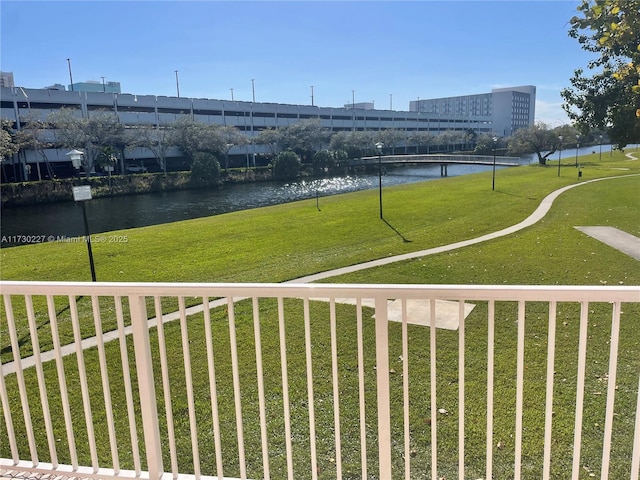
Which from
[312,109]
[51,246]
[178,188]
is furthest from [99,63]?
[51,246]

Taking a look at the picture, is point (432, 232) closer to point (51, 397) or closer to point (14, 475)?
point (51, 397)

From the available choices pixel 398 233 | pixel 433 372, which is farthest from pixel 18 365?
pixel 398 233

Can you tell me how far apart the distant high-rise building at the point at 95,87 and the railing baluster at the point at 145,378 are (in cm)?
4749

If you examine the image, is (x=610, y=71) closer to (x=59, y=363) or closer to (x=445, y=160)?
(x=59, y=363)

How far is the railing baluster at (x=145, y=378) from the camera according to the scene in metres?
1.96

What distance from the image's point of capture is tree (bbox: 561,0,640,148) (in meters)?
2.50

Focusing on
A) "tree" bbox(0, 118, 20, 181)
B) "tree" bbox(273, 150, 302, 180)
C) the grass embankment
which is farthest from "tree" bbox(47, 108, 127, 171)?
the grass embankment

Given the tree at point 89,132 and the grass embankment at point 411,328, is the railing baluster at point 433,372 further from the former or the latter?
the tree at point 89,132

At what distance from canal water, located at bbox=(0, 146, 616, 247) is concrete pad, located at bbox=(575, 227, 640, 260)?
1267 centimetres

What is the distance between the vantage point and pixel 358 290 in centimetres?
176

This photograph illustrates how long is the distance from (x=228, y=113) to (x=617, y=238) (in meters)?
51.2

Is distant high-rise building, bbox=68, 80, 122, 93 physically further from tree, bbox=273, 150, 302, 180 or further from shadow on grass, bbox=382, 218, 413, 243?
shadow on grass, bbox=382, 218, 413, 243

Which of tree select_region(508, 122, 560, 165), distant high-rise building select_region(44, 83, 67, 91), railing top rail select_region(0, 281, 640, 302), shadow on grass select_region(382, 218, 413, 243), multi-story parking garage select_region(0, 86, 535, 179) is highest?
distant high-rise building select_region(44, 83, 67, 91)

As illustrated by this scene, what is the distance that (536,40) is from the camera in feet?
24.2
